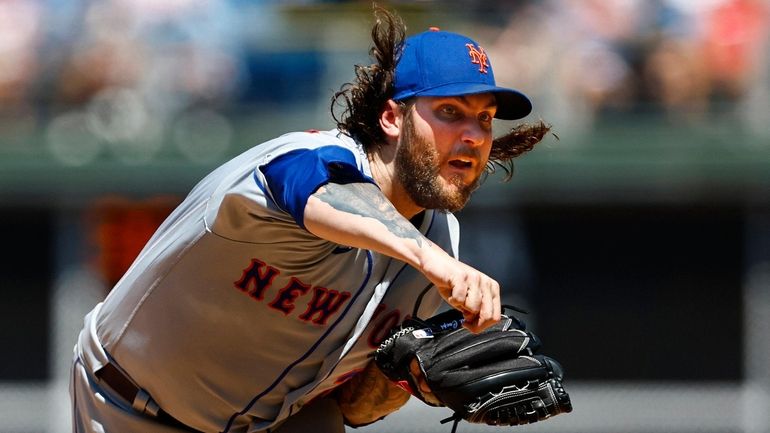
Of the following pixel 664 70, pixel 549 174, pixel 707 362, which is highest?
pixel 664 70

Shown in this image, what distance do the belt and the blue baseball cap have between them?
0.96m

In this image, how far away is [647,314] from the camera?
761 centimetres

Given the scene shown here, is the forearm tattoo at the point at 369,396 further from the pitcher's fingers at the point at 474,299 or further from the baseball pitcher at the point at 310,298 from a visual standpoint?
the pitcher's fingers at the point at 474,299

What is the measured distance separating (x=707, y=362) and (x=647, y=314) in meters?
0.51

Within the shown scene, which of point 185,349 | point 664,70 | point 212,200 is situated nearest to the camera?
point 212,200

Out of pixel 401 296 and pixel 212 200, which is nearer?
pixel 212 200

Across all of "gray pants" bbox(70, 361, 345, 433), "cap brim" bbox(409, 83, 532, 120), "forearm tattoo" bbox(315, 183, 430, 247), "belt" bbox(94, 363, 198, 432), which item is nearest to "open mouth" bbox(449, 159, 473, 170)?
"cap brim" bbox(409, 83, 532, 120)

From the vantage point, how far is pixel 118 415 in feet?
9.84

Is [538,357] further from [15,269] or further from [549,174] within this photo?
[15,269]

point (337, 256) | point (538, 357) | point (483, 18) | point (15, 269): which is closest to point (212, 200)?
point (337, 256)

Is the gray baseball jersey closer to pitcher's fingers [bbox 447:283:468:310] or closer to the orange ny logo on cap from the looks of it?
the orange ny logo on cap

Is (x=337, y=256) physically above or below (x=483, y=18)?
below

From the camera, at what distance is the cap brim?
2752mm

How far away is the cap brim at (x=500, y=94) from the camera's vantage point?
2752mm
